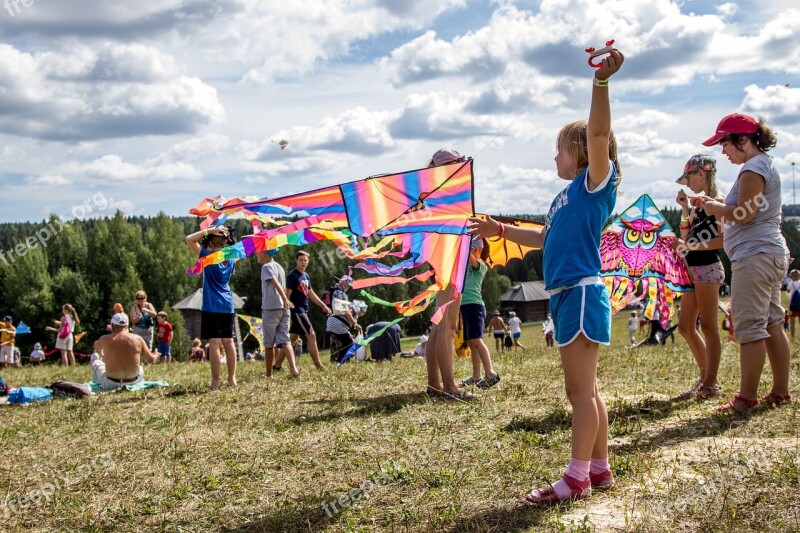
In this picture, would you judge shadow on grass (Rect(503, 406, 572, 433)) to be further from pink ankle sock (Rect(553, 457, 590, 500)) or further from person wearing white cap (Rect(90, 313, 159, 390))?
person wearing white cap (Rect(90, 313, 159, 390))

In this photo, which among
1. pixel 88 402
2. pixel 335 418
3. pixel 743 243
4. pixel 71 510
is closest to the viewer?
pixel 71 510

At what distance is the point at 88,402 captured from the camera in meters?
7.67

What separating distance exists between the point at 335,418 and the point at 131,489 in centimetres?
197

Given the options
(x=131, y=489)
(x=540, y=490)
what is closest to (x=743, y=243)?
(x=540, y=490)

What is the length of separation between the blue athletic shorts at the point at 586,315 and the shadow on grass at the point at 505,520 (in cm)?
84

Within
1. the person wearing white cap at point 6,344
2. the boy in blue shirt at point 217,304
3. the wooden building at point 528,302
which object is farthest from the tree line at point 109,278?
the boy in blue shirt at point 217,304

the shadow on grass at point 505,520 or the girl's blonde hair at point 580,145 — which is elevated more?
the girl's blonde hair at point 580,145

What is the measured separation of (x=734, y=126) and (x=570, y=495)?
3.03 meters

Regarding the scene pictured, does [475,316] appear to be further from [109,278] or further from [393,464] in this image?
[109,278]

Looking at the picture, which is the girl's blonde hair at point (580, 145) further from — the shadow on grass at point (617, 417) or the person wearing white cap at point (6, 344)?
the person wearing white cap at point (6, 344)

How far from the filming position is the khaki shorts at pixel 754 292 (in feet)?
16.0

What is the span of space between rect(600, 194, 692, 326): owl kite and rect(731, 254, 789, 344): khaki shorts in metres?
3.08

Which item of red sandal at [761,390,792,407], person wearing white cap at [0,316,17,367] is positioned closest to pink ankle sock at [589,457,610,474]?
red sandal at [761,390,792,407]

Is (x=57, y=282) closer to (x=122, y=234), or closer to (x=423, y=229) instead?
(x=122, y=234)
